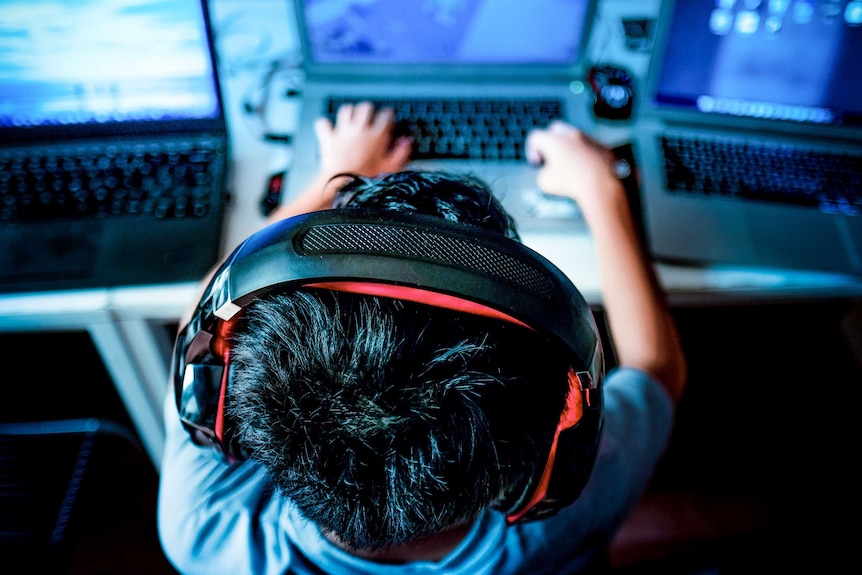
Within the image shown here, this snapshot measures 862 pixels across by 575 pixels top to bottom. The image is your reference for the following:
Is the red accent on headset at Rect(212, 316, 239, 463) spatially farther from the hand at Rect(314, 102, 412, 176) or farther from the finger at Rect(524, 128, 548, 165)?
the finger at Rect(524, 128, 548, 165)

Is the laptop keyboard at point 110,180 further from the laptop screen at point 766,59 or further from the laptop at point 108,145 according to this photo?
the laptop screen at point 766,59

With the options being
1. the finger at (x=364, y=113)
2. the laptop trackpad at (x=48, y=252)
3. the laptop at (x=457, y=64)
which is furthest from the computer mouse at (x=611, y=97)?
the laptop trackpad at (x=48, y=252)

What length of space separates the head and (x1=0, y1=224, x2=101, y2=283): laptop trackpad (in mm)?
422

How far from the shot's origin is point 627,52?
1.04 metres

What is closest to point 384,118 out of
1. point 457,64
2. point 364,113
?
point 364,113

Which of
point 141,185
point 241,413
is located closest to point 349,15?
point 141,185

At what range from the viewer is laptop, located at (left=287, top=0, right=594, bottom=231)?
0.80 metres

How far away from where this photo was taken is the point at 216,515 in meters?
0.55

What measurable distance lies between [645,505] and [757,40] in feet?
2.48

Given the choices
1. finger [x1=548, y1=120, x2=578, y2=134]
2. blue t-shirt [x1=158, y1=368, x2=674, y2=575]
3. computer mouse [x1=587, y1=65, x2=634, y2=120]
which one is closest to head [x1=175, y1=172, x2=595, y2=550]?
blue t-shirt [x1=158, y1=368, x2=674, y2=575]

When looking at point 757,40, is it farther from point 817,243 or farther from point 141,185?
point 141,185

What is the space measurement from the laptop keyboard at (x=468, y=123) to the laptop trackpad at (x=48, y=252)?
38 cm

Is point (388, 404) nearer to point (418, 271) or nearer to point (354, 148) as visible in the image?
point (418, 271)

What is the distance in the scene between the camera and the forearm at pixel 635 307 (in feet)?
2.17
